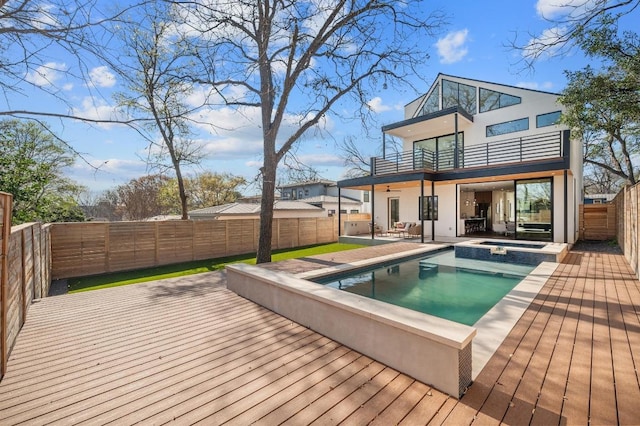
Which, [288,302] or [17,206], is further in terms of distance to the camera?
[17,206]

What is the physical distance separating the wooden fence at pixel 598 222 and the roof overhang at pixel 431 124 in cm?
654

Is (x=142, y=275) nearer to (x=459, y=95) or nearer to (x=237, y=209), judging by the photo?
(x=237, y=209)

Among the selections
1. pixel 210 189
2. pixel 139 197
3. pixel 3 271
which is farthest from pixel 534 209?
pixel 139 197

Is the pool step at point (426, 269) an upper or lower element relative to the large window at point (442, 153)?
lower

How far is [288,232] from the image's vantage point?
13.8m

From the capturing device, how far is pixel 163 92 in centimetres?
1148

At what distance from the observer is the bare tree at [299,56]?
7777 mm

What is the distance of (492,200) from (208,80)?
17449mm

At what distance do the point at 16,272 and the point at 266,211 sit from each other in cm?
577

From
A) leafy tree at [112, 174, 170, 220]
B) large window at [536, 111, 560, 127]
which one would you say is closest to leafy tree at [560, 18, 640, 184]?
large window at [536, 111, 560, 127]

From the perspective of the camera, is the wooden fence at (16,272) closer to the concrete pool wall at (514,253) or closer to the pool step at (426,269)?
the pool step at (426,269)

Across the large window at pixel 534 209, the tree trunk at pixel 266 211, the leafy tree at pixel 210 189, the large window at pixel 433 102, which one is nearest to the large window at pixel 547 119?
the large window at pixel 534 209

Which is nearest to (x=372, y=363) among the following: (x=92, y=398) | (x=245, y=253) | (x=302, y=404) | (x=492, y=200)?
(x=302, y=404)

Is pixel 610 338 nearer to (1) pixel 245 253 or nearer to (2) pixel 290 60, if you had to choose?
(2) pixel 290 60
